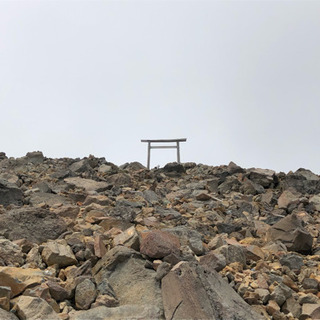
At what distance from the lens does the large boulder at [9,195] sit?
27.3 feet

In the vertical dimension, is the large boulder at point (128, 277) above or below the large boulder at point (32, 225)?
below

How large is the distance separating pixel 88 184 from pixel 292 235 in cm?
659

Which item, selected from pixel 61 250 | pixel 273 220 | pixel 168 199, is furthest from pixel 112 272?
pixel 168 199

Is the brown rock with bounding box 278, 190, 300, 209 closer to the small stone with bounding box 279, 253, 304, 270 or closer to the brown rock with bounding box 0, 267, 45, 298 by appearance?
the small stone with bounding box 279, 253, 304, 270

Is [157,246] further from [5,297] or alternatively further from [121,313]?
[5,297]

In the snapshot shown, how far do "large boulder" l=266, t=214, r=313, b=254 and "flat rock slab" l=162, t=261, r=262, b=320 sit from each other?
2960 millimetres

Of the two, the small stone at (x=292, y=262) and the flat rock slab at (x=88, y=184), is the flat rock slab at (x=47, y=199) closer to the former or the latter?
the flat rock slab at (x=88, y=184)

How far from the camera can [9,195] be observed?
332 inches

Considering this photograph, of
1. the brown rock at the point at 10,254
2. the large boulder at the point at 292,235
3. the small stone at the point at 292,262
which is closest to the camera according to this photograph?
the brown rock at the point at 10,254

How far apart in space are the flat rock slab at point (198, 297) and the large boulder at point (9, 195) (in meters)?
5.63

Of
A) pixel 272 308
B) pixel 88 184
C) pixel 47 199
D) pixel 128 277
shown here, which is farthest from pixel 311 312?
pixel 88 184

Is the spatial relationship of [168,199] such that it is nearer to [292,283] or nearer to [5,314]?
[292,283]

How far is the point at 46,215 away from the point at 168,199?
5364 millimetres

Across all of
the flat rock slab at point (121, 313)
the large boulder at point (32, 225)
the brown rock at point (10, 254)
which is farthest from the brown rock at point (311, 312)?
the large boulder at point (32, 225)
